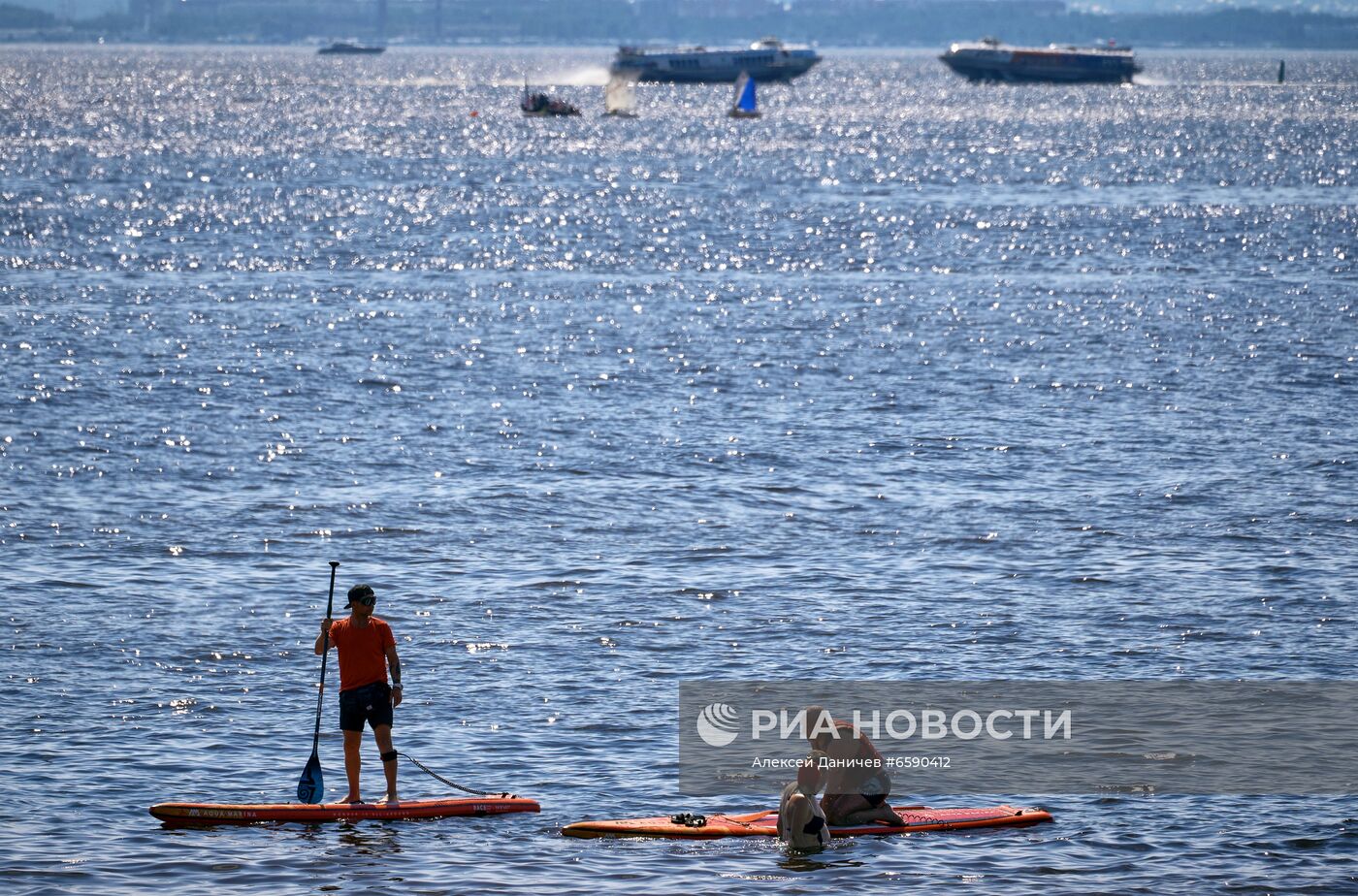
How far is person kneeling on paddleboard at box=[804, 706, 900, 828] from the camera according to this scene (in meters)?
20.7

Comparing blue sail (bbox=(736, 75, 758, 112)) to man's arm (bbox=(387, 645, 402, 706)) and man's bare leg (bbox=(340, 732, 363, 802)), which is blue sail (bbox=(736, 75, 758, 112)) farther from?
man's arm (bbox=(387, 645, 402, 706))

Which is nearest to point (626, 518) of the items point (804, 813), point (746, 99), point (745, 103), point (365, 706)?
point (365, 706)

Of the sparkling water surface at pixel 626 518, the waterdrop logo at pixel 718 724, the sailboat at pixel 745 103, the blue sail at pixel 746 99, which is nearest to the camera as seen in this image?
the sparkling water surface at pixel 626 518

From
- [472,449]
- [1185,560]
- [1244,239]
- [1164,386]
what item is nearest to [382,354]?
[472,449]

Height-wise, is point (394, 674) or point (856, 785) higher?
point (394, 674)

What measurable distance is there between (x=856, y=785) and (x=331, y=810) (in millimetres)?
5617

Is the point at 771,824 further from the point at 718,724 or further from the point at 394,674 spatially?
the point at 394,674

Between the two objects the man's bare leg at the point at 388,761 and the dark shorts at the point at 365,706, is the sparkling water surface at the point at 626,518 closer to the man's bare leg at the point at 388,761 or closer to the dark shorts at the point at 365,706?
the man's bare leg at the point at 388,761

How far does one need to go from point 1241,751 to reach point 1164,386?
87.5ft

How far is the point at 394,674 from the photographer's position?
2083cm

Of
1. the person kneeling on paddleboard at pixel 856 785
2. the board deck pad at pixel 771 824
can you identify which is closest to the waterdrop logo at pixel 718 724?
the board deck pad at pixel 771 824

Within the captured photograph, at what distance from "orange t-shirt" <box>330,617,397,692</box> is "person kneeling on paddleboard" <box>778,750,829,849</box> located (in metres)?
4.48

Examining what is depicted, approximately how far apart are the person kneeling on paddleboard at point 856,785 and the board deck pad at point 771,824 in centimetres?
12

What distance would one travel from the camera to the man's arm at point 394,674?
20.8 m
